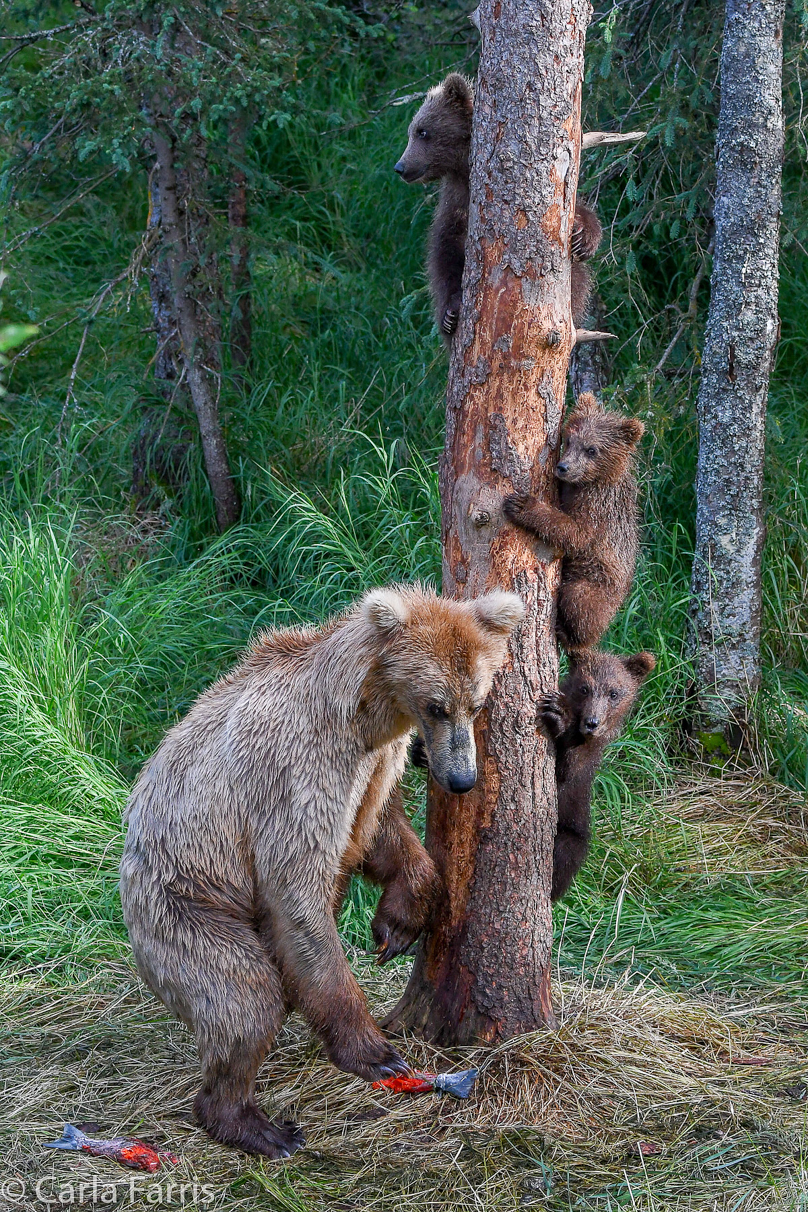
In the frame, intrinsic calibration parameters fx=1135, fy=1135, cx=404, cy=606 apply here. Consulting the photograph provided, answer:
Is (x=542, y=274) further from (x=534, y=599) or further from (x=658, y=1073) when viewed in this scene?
(x=658, y=1073)

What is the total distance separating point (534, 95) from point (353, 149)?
582 cm

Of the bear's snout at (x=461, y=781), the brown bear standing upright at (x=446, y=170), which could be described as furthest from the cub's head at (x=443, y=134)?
the bear's snout at (x=461, y=781)

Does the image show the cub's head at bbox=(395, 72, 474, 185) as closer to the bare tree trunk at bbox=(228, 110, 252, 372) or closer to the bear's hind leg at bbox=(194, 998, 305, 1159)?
the bare tree trunk at bbox=(228, 110, 252, 372)

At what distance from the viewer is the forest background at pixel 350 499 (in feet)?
15.9

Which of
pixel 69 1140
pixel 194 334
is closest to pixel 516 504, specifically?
pixel 69 1140

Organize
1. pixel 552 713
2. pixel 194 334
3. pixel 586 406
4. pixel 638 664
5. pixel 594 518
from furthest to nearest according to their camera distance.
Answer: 1. pixel 194 334
2. pixel 638 664
3. pixel 586 406
4. pixel 594 518
5. pixel 552 713

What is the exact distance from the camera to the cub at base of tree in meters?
4.17

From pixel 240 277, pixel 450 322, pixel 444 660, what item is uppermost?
pixel 240 277

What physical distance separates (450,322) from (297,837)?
2005 millimetres

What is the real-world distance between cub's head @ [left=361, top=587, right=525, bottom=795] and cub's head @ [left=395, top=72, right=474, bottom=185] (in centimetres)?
240

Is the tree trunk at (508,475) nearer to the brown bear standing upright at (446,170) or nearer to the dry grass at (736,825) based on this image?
the brown bear standing upright at (446,170)

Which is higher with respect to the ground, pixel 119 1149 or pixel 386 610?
pixel 386 610

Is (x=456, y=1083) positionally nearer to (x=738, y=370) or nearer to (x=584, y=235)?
(x=584, y=235)

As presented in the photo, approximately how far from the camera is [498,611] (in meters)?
3.26
